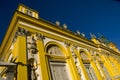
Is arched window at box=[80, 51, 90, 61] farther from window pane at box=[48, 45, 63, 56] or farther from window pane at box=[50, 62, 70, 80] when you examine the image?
window pane at box=[50, 62, 70, 80]

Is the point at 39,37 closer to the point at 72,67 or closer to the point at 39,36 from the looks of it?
the point at 39,36

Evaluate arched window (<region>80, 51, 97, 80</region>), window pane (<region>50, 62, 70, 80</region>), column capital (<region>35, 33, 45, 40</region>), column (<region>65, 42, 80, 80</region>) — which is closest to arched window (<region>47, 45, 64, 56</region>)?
column (<region>65, 42, 80, 80</region>)

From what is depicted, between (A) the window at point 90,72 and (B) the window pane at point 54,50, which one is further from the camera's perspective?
(A) the window at point 90,72

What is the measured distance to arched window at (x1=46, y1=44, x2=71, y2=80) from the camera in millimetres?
9420

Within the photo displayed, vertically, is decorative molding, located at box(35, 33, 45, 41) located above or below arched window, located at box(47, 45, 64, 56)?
above

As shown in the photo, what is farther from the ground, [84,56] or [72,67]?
[84,56]

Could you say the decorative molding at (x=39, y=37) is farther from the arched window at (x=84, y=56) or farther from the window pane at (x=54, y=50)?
the arched window at (x=84, y=56)

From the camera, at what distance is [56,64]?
33.2 ft

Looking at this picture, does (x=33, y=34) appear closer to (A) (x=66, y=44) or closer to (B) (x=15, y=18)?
(B) (x=15, y=18)

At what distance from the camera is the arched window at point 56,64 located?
9.42m

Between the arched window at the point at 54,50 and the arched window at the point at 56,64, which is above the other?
the arched window at the point at 54,50

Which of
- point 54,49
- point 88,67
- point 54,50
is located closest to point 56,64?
point 54,50

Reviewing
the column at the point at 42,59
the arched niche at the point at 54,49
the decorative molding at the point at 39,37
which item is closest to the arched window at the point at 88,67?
the arched niche at the point at 54,49

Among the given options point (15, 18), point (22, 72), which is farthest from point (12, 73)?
point (15, 18)
